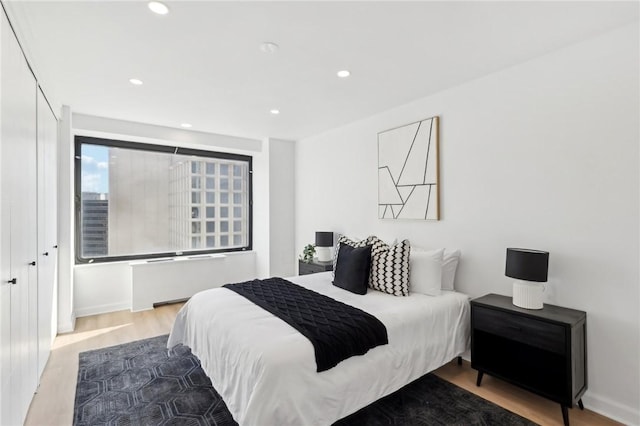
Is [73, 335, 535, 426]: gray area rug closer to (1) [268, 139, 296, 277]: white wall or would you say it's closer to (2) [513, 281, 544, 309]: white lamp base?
(2) [513, 281, 544, 309]: white lamp base

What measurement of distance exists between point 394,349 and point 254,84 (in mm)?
2548

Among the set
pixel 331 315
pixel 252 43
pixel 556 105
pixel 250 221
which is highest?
pixel 252 43

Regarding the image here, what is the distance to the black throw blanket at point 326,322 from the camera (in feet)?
6.19

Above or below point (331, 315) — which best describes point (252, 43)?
above

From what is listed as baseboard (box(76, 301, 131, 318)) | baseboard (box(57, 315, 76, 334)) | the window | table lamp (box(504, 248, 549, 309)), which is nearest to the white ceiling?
the window

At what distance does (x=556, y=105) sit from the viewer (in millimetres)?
2416

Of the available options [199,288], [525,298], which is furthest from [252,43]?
[199,288]

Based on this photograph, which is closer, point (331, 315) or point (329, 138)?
point (331, 315)

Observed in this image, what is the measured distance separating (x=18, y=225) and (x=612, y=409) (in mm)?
3961

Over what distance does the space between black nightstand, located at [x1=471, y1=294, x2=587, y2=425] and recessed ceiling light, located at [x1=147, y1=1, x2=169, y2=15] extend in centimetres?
297

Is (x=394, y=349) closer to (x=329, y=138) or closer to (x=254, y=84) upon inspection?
(x=254, y=84)

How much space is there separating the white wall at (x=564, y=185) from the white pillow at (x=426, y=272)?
326mm

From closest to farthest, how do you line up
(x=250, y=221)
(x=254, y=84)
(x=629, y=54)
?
(x=629, y=54), (x=254, y=84), (x=250, y=221)

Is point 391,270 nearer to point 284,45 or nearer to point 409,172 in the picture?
point 409,172
